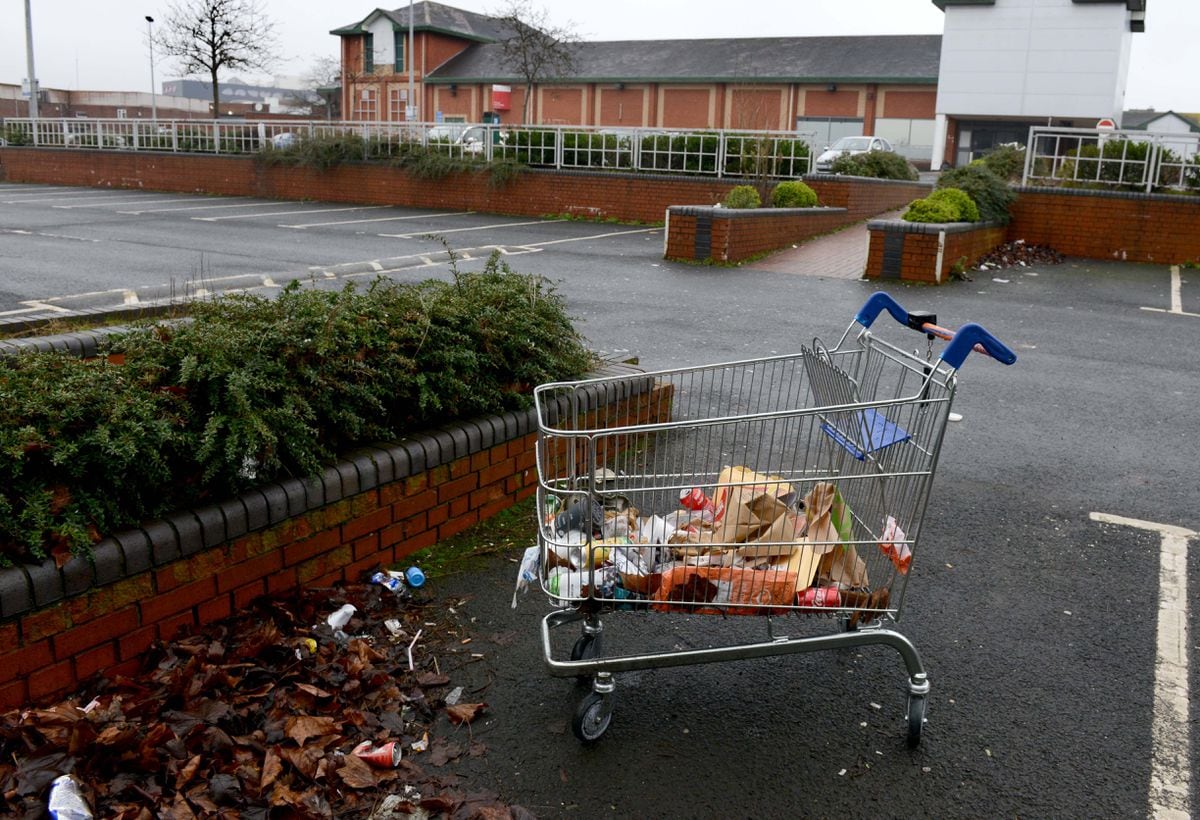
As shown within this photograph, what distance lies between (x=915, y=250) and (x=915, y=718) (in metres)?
11.7

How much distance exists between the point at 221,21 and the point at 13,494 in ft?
125

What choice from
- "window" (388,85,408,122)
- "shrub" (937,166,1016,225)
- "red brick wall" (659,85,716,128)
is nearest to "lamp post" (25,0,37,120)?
"window" (388,85,408,122)

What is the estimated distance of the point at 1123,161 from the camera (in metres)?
16.5

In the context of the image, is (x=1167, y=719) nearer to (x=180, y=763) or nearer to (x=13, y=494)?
(x=180, y=763)

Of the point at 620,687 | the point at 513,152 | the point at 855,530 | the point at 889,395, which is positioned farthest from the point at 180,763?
the point at 513,152

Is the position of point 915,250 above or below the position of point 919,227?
below

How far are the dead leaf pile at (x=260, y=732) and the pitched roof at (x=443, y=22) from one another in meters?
55.6

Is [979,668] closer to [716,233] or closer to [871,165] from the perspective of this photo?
[716,233]

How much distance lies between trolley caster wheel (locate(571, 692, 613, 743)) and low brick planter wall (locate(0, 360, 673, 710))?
1299mm

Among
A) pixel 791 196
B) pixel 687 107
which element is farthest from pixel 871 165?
pixel 687 107

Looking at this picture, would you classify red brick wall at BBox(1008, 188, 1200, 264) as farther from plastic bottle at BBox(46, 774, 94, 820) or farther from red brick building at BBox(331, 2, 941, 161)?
red brick building at BBox(331, 2, 941, 161)

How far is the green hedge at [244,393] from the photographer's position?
309 centimetres

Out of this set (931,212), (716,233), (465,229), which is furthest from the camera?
(465,229)

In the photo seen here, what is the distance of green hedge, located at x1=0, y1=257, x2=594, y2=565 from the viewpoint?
309 cm
